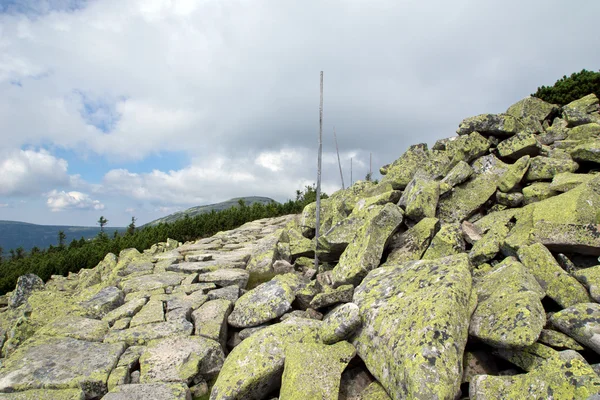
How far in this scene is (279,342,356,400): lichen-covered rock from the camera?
5930 millimetres

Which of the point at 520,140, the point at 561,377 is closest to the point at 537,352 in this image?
the point at 561,377

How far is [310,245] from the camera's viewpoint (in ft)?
50.0

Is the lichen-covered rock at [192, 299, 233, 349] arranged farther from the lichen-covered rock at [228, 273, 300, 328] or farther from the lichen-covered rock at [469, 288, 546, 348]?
the lichen-covered rock at [469, 288, 546, 348]

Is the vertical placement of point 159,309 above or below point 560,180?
below

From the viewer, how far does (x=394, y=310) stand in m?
6.60

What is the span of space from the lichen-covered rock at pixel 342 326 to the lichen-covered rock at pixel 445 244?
3.46m

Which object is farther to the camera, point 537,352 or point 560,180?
point 560,180

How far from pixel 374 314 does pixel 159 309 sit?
Result: 7.06m

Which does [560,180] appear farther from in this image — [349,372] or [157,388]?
[157,388]

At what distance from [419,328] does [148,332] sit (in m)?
7.28

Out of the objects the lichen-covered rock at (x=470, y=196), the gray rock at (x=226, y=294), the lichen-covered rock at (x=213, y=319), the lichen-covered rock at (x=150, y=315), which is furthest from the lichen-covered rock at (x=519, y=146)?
the lichen-covered rock at (x=150, y=315)

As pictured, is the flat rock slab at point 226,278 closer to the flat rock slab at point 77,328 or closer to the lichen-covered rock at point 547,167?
the flat rock slab at point 77,328

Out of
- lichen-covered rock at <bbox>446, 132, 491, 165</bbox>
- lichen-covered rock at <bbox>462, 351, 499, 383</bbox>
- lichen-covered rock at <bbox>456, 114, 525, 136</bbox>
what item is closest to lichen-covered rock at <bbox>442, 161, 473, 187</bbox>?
lichen-covered rock at <bbox>446, 132, 491, 165</bbox>

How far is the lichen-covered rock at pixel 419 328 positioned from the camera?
5074 mm
